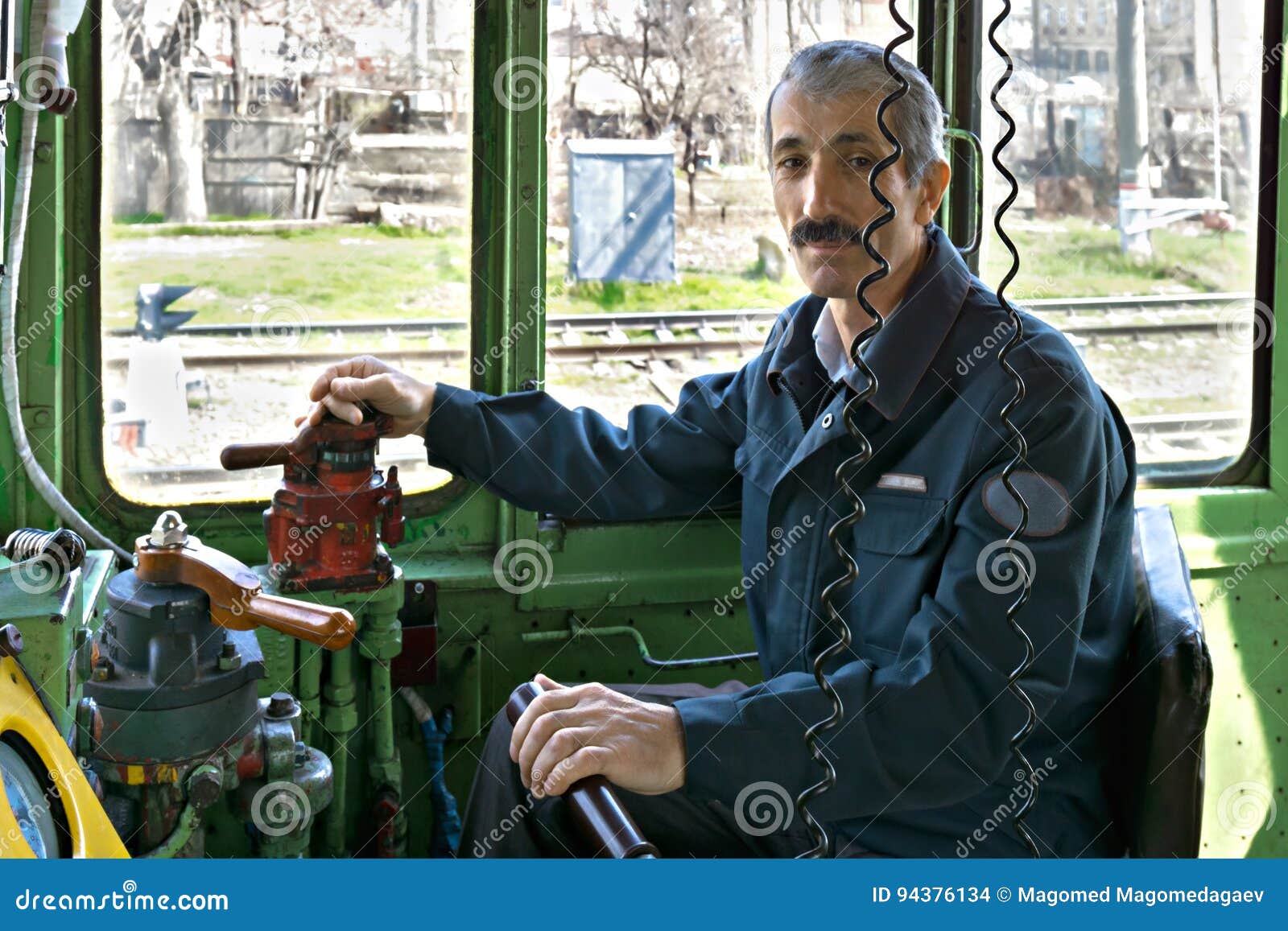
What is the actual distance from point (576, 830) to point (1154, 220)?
1.88 meters

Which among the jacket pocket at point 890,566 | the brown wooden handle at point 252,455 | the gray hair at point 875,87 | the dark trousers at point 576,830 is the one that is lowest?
the dark trousers at point 576,830

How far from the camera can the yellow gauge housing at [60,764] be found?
1.55m

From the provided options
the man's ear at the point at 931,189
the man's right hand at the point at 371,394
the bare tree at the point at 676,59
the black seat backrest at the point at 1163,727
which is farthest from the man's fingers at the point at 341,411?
the black seat backrest at the point at 1163,727

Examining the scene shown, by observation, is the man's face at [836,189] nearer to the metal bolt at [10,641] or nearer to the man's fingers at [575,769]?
the man's fingers at [575,769]

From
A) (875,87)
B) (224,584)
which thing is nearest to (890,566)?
(875,87)

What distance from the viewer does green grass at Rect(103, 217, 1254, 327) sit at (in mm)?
2564

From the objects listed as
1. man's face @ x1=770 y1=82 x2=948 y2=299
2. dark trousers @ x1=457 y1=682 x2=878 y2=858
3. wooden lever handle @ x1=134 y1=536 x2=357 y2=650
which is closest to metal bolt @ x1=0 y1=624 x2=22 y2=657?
wooden lever handle @ x1=134 y1=536 x2=357 y2=650

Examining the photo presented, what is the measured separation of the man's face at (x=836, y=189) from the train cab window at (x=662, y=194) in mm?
402

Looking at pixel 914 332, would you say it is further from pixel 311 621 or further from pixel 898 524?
pixel 311 621

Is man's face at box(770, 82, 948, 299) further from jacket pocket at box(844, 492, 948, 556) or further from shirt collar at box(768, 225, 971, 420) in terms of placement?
jacket pocket at box(844, 492, 948, 556)

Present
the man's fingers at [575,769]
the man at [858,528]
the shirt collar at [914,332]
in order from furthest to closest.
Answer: the shirt collar at [914,332] → the man at [858,528] → the man's fingers at [575,769]

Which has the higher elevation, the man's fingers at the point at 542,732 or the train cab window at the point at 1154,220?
the train cab window at the point at 1154,220

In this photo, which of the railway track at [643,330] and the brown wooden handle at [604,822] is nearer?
the brown wooden handle at [604,822]

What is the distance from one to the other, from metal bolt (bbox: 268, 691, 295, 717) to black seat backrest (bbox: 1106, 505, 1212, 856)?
1242mm
